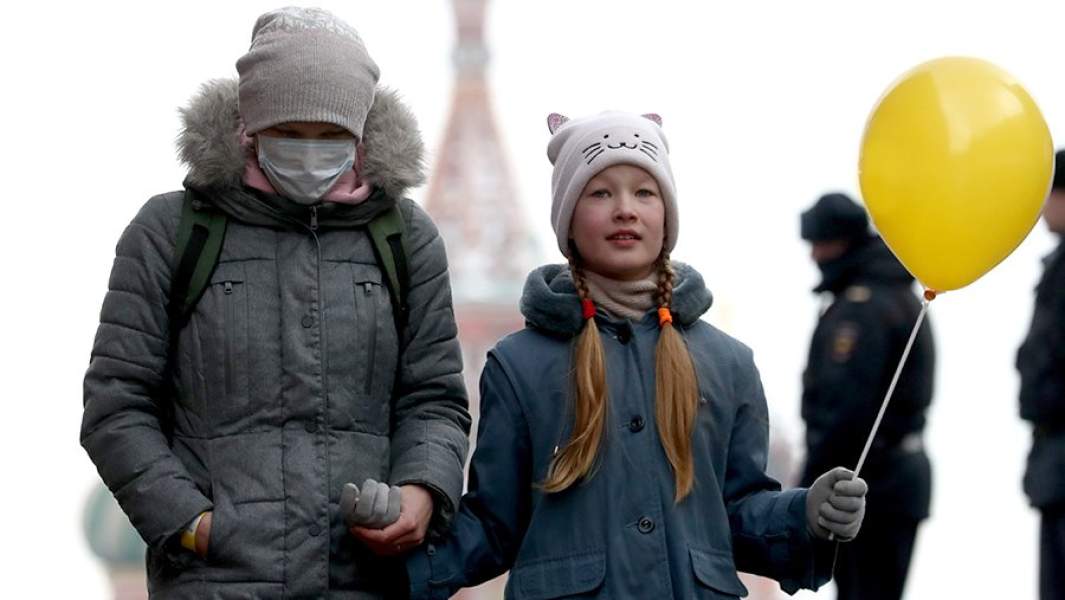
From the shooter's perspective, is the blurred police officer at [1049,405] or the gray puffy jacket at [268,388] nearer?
the gray puffy jacket at [268,388]

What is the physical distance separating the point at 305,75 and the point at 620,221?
80cm

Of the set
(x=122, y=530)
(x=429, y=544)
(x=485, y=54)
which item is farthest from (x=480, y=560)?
(x=485, y=54)

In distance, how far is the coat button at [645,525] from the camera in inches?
218

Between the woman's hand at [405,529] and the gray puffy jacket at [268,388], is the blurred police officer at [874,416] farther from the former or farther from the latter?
the woman's hand at [405,529]

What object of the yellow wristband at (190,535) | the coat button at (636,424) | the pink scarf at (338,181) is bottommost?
the yellow wristband at (190,535)

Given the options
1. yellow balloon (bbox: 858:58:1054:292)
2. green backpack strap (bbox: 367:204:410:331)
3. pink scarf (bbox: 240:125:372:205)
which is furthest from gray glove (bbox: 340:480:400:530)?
yellow balloon (bbox: 858:58:1054:292)

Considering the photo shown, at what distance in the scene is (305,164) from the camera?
5.43 metres

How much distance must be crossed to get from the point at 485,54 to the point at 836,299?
165 feet

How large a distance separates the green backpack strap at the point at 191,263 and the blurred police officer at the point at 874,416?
13.9 feet

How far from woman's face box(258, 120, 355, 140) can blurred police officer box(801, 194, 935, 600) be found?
418 centimetres

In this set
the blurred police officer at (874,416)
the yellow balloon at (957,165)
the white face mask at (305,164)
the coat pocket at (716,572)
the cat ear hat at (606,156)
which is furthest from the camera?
the blurred police officer at (874,416)

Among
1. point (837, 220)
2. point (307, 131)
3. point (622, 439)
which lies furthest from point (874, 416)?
point (307, 131)

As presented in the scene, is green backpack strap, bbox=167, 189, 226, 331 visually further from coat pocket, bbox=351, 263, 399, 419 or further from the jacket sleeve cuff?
the jacket sleeve cuff

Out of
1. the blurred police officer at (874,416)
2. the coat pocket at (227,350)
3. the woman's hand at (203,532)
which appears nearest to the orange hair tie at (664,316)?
the coat pocket at (227,350)
